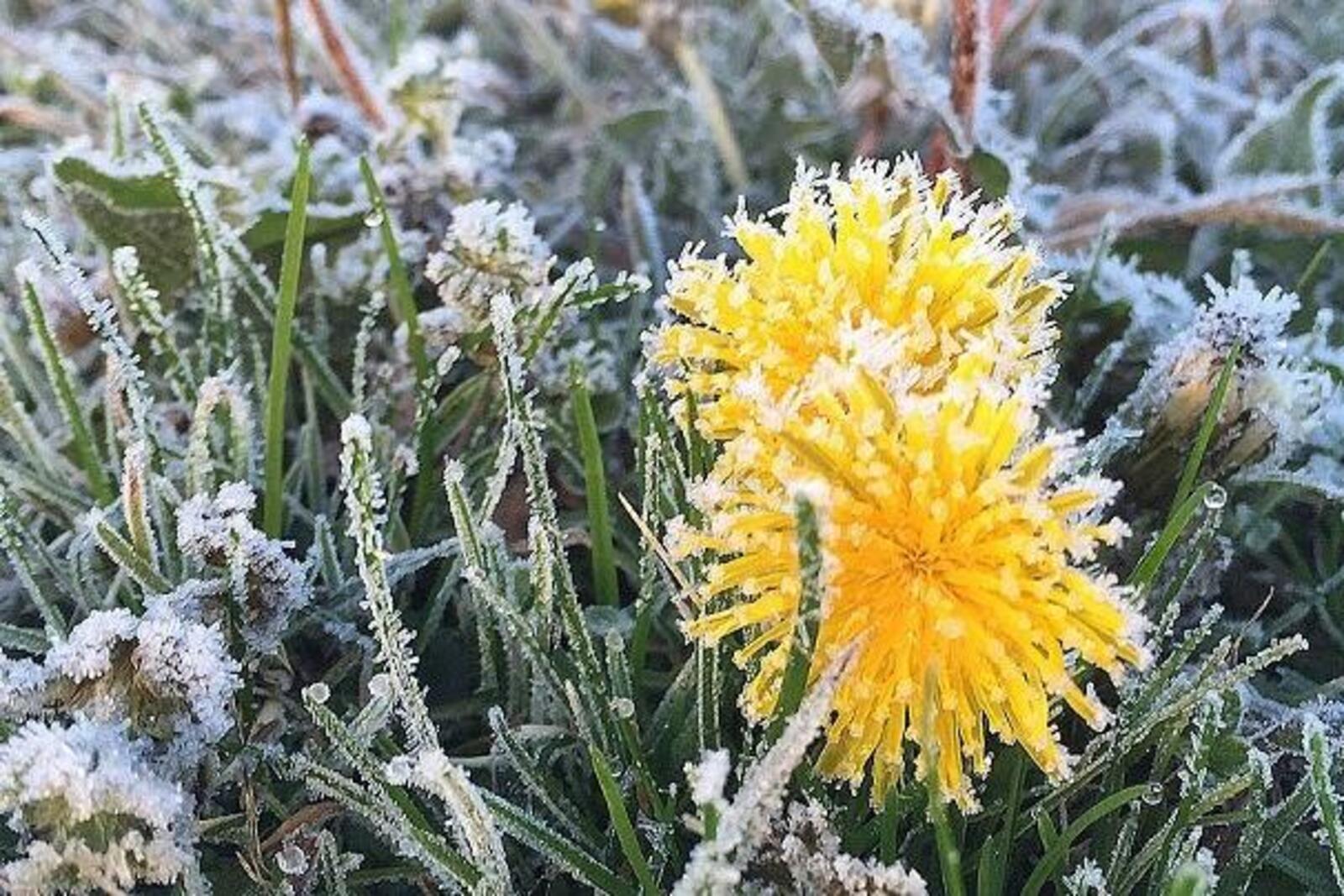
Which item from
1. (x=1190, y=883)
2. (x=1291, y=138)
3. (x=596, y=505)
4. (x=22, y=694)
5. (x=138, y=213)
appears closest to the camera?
(x=1190, y=883)

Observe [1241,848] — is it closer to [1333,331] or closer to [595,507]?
[595,507]

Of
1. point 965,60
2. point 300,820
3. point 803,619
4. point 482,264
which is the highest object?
point 965,60

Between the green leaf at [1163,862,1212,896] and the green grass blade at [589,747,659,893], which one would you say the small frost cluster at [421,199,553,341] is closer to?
the green grass blade at [589,747,659,893]

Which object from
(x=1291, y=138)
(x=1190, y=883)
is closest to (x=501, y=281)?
(x=1190, y=883)

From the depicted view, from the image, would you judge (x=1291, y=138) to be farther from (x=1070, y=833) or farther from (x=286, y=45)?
(x=286, y=45)

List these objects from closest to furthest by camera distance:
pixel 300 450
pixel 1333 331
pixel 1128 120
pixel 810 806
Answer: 1. pixel 810 806
2. pixel 300 450
3. pixel 1333 331
4. pixel 1128 120

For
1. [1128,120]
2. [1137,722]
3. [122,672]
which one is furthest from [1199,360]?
[122,672]
